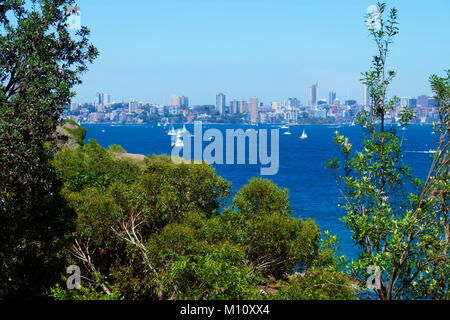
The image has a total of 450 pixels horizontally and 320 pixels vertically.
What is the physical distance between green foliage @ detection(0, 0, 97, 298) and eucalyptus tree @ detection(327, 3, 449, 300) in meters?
6.83

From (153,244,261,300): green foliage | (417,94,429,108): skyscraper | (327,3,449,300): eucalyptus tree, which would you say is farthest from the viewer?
(417,94,429,108): skyscraper

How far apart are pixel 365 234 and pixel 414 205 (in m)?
1.43

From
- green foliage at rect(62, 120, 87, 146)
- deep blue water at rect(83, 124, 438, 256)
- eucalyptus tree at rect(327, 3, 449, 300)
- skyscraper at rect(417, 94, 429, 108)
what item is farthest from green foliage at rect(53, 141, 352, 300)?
skyscraper at rect(417, 94, 429, 108)

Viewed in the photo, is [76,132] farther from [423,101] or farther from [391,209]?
[423,101]

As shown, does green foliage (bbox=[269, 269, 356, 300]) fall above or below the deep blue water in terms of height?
above

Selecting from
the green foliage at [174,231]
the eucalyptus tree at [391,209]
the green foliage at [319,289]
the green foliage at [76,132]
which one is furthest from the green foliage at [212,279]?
the green foliage at [76,132]

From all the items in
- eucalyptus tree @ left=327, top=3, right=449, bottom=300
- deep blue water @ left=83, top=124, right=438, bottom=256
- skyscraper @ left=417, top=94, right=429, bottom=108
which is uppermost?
skyscraper @ left=417, top=94, right=429, bottom=108

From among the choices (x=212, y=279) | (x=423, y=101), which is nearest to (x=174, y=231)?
(x=212, y=279)

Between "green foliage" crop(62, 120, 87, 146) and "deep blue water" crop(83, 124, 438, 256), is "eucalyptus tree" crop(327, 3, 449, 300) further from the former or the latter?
"green foliage" crop(62, 120, 87, 146)

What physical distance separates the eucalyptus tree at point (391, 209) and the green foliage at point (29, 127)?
6827mm

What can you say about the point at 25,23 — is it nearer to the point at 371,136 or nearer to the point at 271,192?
the point at 371,136

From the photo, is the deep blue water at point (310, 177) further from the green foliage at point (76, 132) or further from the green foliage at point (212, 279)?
the green foliage at point (76, 132)

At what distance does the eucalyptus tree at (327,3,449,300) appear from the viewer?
8.36m
